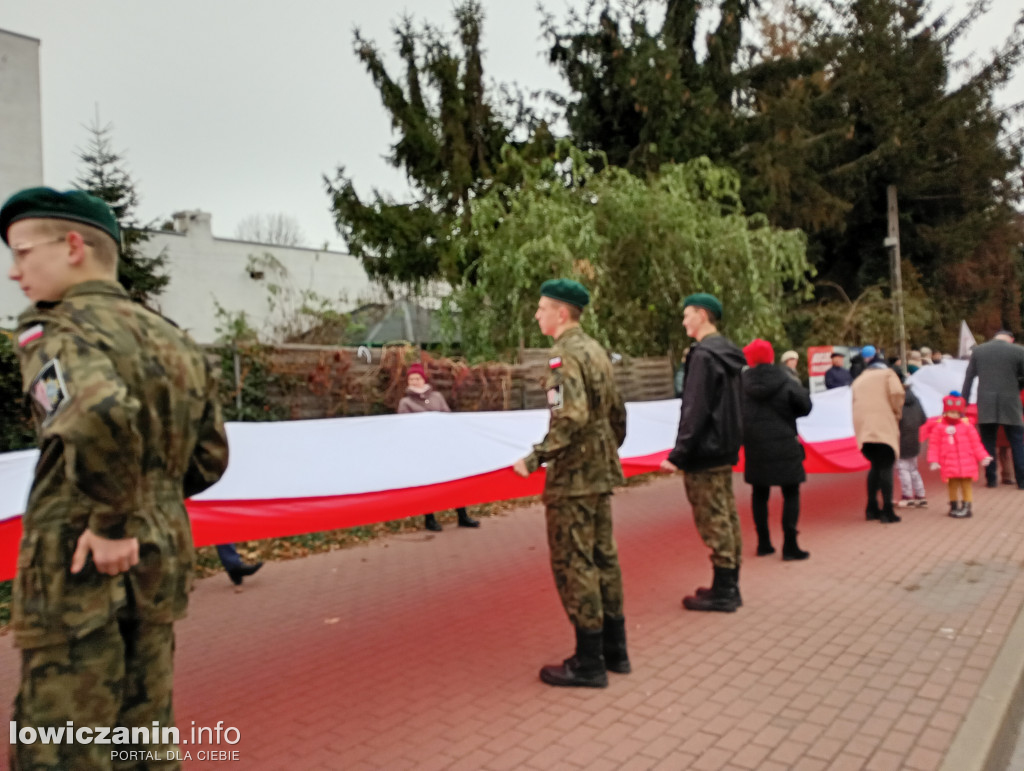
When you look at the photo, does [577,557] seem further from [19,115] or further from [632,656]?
[19,115]

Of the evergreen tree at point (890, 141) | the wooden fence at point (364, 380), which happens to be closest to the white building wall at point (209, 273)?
the evergreen tree at point (890, 141)

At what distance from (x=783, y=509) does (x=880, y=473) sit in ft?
6.99

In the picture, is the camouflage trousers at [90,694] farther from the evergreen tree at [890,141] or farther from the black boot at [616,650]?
the evergreen tree at [890,141]

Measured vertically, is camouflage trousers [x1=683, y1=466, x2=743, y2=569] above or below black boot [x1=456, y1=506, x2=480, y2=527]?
above

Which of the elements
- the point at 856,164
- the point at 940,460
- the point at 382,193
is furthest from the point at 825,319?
the point at 940,460

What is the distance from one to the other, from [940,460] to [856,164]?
17.8m

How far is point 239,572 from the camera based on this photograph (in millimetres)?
6738

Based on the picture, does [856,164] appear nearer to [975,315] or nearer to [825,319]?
[825,319]

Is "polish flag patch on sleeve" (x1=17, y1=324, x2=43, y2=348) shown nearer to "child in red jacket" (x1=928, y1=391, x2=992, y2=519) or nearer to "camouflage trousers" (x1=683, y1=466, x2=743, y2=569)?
"camouflage trousers" (x1=683, y1=466, x2=743, y2=569)

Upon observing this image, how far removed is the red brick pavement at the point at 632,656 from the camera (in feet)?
12.2

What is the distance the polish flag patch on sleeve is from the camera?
2.21m

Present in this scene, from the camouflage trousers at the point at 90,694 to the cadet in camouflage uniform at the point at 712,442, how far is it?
3.64 metres

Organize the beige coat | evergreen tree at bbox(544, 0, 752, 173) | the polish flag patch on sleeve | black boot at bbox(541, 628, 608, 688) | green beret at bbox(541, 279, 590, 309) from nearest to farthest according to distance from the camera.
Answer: the polish flag patch on sleeve
black boot at bbox(541, 628, 608, 688)
green beret at bbox(541, 279, 590, 309)
the beige coat
evergreen tree at bbox(544, 0, 752, 173)

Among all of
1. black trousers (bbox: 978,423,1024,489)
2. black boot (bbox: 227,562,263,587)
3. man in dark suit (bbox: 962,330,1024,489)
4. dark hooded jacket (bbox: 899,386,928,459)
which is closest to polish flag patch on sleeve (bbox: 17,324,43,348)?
black boot (bbox: 227,562,263,587)
